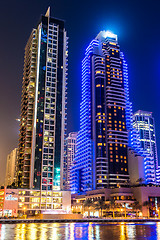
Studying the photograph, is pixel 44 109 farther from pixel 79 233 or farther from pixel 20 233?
pixel 79 233

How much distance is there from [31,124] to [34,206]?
42.5m

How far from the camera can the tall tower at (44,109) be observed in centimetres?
14338

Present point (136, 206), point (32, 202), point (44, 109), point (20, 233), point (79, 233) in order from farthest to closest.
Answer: point (136, 206) → point (44, 109) → point (32, 202) → point (79, 233) → point (20, 233)

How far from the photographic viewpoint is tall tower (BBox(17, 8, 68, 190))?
14338 centimetres

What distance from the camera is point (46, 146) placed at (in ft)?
481

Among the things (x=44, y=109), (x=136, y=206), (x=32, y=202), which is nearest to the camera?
(x=32, y=202)

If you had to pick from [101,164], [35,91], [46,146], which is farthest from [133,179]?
[35,91]

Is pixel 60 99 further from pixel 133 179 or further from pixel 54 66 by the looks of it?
pixel 133 179

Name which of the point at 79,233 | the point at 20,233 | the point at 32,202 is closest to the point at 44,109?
the point at 32,202

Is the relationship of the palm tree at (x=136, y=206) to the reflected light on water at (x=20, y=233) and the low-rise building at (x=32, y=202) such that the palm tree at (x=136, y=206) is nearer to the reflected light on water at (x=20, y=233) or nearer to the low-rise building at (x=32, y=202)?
the low-rise building at (x=32, y=202)

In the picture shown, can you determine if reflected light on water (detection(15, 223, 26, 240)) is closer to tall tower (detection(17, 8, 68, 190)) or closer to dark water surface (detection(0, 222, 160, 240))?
dark water surface (detection(0, 222, 160, 240))

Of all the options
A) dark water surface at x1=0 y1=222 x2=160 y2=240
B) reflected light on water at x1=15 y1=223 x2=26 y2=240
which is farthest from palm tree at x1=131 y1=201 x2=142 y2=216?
reflected light on water at x1=15 y1=223 x2=26 y2=240

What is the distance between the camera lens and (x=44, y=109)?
5950 inches

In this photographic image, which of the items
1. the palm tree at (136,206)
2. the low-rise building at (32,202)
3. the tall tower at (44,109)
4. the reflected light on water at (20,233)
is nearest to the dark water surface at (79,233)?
the reflected light on water at (20,233)
